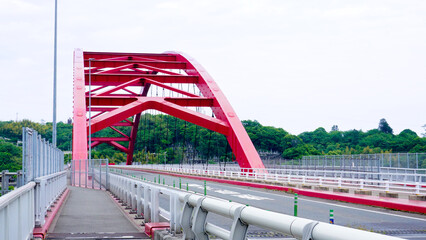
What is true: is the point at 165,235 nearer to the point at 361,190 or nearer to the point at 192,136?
the point at 361,190

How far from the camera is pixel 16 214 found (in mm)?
7754

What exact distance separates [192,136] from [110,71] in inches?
1657

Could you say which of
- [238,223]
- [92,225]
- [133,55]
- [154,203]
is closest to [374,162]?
[92,225]

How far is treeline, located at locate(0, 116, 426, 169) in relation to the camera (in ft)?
296

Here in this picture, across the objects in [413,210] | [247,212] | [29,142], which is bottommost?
[413,210]

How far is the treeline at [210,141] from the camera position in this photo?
90.2 metres

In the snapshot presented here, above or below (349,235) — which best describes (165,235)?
below

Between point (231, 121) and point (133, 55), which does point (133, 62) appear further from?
point (231, 121)

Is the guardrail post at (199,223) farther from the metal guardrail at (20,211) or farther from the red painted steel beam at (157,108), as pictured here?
the red painted steel beam at (157,108)

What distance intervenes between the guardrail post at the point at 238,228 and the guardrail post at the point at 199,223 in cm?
169

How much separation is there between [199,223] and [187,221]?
82 cm

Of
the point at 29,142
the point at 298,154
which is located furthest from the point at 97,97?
the point at 298,154

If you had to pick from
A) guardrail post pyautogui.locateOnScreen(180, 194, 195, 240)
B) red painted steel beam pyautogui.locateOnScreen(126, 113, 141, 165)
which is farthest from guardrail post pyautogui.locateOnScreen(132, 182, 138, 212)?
red painted steel beam pyautogui.locateOnScreen(126, 113, 141, 165)

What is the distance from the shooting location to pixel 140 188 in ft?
49.6
